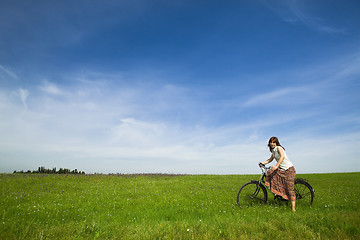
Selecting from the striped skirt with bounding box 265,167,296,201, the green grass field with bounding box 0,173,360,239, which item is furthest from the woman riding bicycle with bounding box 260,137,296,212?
the green grass field with bounding box 0,173,360,239

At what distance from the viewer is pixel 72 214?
33.4 ft

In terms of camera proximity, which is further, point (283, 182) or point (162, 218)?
point (283, 182)

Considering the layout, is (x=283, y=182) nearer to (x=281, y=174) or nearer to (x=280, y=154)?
(x=281, y=174)

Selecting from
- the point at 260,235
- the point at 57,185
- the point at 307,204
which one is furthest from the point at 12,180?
the point at 307,204

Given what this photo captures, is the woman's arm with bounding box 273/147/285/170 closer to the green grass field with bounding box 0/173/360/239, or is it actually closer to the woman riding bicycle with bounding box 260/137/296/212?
the woman riding bicycle with bounding box 260/137/296/212

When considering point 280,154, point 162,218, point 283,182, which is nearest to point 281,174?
point 283,182

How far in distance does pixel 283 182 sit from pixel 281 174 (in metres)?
0.39

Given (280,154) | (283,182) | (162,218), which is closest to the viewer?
(162,218)

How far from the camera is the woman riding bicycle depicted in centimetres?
1008

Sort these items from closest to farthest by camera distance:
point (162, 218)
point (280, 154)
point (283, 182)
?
point (162, 218), point (280, 154), point (283, 182)

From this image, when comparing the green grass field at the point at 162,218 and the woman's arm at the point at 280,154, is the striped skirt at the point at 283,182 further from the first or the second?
the green grass field at the point at 162,218

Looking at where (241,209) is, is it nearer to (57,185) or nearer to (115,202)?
(115,202)

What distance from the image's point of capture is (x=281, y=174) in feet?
33.7

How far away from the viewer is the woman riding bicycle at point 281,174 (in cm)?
1008
